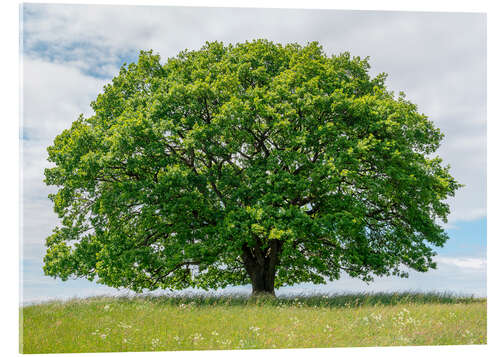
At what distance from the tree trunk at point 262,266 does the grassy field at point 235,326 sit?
2542mm

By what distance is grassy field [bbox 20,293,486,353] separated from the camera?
11.1 m

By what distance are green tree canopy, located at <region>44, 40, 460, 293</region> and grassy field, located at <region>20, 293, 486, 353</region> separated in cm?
200

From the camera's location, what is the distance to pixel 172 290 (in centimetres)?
1675

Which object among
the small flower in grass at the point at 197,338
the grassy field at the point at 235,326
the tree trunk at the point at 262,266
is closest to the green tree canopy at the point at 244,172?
the tree trunk at the point at 262,266

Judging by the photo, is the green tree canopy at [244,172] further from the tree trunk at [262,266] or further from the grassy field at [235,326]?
the grassy field at [235,326]

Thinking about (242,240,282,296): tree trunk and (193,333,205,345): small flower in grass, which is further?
(242,240,282,296): tree trunk

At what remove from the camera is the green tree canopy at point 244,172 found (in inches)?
597

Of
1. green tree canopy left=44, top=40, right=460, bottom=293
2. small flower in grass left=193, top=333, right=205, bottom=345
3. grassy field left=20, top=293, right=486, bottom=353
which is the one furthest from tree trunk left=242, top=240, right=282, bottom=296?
small flower in grass left=193, top=333, right=205, bottom=345

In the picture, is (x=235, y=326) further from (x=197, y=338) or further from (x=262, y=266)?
(x=262, y=266)

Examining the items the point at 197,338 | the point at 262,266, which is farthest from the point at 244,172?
the point at 197,338

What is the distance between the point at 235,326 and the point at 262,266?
599 centimetres

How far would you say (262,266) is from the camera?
706 inches

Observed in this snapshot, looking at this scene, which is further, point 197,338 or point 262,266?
point 262,266

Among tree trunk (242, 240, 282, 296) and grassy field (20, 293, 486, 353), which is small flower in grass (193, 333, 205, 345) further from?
tree trunk (242, 240, 282, 296)
